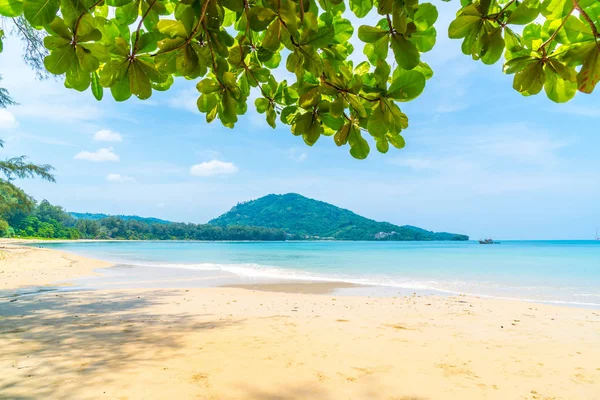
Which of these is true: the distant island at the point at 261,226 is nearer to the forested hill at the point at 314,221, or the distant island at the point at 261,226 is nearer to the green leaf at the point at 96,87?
the forested hill at the point at 314,221

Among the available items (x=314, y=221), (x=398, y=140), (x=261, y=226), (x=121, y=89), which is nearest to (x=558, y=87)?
(x=398, y=140)

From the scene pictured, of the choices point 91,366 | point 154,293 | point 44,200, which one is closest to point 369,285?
point 154,293

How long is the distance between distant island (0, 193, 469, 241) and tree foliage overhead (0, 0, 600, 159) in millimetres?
73982

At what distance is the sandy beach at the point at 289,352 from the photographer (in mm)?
2584

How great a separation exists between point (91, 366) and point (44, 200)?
7605 cm

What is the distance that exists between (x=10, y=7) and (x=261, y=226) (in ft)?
305

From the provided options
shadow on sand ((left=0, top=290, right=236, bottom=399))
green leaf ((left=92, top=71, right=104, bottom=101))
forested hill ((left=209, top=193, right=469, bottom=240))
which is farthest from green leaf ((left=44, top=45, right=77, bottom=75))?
forested hill ((left=209, top=193, right=469, bottom=240))

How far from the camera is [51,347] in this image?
341 centimetres

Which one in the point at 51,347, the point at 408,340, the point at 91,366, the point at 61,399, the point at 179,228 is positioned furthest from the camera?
the point at 179,228

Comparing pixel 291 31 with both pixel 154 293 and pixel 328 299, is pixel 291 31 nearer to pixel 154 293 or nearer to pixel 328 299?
pixel 328 299

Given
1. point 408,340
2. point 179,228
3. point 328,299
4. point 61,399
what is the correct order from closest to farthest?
point 61,399 < point 408,340 < point 328,299 < point 179,228

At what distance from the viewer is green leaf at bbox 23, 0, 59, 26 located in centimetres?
78

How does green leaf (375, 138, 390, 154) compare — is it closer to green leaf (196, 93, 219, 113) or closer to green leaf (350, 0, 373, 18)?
green leaf (350, 0, 373, 18)

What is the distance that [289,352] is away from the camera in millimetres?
3408
